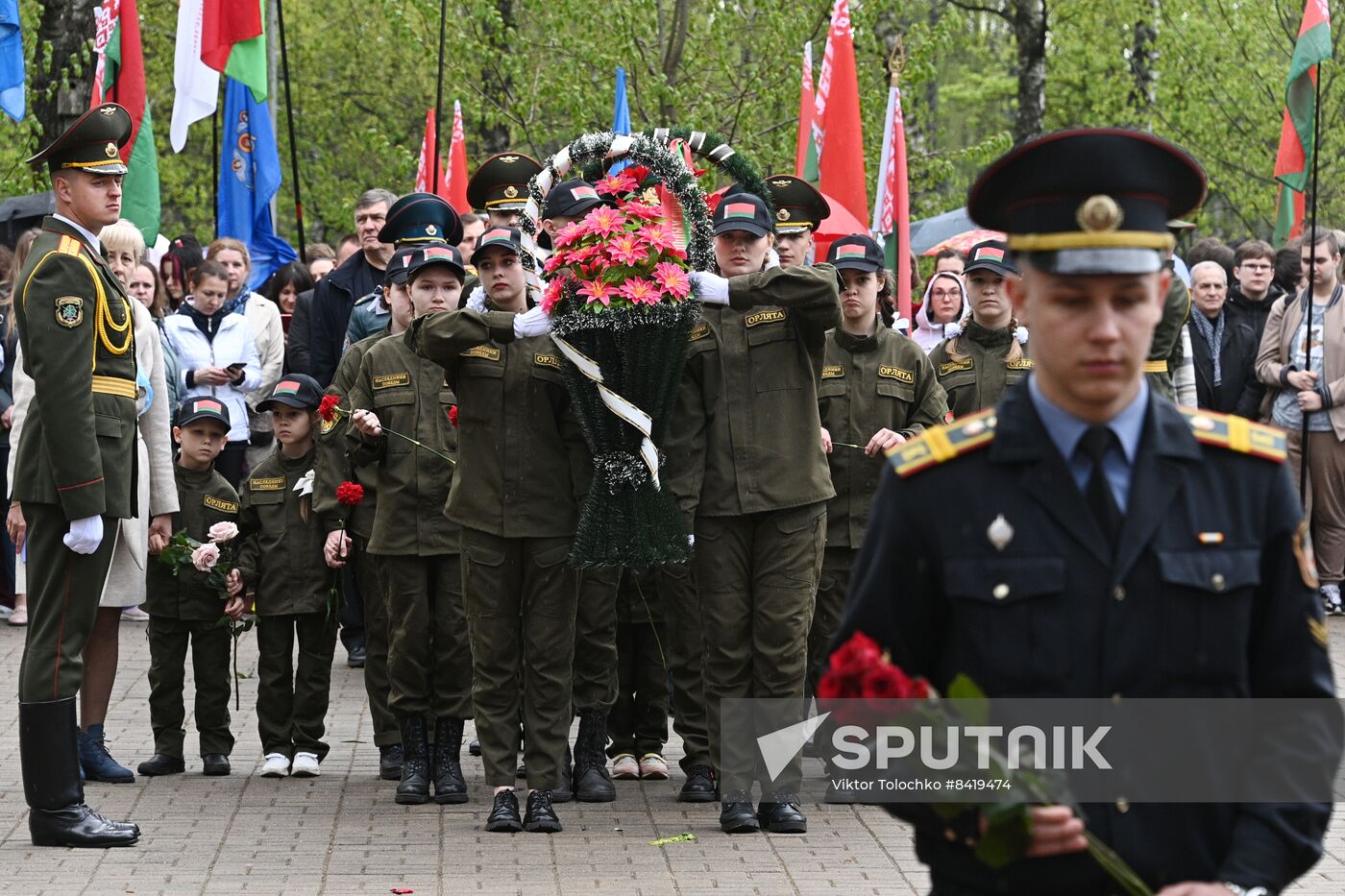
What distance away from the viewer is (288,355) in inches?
476

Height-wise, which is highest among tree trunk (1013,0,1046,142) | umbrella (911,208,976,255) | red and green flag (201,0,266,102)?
tree trunk (1013,0,1046,142)

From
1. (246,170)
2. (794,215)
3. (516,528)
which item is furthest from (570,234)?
(246,170)

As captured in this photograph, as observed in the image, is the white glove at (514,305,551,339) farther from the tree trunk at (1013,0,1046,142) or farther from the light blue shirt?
the tree trunk at (1013,0,1046,142)

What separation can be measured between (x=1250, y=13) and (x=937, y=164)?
7.80 metres

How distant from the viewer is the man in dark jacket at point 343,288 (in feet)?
37.2

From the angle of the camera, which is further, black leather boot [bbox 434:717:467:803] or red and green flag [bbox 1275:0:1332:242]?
red and green flag [bbox 1275:0:1332:242]

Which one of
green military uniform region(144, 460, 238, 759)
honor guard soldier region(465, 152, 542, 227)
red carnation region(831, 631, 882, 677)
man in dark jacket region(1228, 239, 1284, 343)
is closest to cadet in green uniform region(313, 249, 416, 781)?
green military uniform region(144, 460, 238, 759)

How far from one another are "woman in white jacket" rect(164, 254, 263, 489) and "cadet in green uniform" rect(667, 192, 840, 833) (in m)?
5.32

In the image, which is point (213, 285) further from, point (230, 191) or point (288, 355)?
point (230, 191)

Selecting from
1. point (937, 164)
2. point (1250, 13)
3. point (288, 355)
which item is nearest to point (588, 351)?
Answer: point (288, 355)

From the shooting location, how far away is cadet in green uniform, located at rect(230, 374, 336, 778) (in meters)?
8.53

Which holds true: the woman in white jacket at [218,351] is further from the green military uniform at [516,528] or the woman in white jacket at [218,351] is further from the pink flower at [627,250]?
the pink flower at [627,250]

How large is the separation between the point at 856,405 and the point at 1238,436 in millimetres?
5552

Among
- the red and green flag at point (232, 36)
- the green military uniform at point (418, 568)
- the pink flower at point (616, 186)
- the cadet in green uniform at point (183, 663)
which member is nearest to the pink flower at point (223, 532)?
the cadet in green uniform at point (183, 663)
